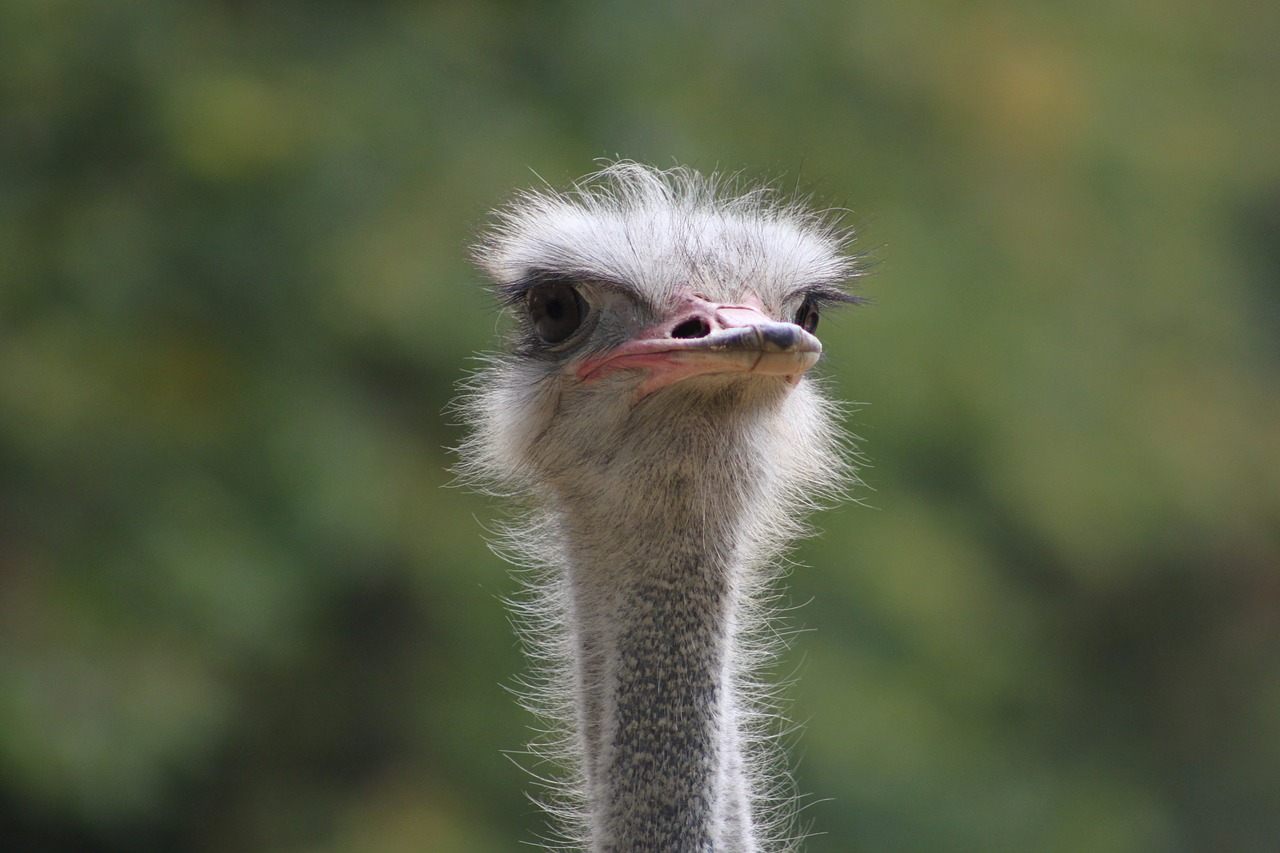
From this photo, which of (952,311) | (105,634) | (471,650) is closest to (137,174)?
(105,634)

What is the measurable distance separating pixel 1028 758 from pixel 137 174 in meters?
3.42

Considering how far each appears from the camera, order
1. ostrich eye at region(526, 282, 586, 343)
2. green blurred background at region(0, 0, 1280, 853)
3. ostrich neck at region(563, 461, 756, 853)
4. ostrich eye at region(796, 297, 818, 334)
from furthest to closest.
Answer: green blurred background at region(0, 0, 1280, 853) < ostrich eye at region(796, 297, 818, 334) < ostrich eye at region(526, 282, 586, 343) < ostrich neck at region(563, 461, 756, 853)

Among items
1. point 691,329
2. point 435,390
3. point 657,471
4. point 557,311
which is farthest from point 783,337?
point 435,390

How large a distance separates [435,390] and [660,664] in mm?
2466

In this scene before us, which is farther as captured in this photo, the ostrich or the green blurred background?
the green blurred background

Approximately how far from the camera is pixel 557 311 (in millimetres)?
2484

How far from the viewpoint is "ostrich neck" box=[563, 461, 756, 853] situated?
218 cm

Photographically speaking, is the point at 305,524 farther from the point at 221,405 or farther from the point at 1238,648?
the point at 1238,648

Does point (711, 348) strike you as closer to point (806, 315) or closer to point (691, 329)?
point (691, 329)

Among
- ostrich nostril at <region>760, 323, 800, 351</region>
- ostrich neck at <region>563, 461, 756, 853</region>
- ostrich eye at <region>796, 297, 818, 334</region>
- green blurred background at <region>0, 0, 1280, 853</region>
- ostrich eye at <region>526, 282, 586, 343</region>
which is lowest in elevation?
ostrich neck at <region>563, 461, 756, 853</region>

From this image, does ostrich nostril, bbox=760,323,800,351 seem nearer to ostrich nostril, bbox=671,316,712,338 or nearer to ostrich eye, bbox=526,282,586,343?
ostrich nostril, bbox=671,316,712,338

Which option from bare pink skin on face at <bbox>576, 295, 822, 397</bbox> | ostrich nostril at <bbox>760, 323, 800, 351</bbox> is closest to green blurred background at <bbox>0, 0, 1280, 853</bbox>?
bare pink skin on face at <bbox>576, 295, 822, 397</bbox>

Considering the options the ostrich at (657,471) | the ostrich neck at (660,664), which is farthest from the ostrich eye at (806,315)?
the ostrich neck at (660,664)

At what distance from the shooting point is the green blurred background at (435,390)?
4.15 metres
